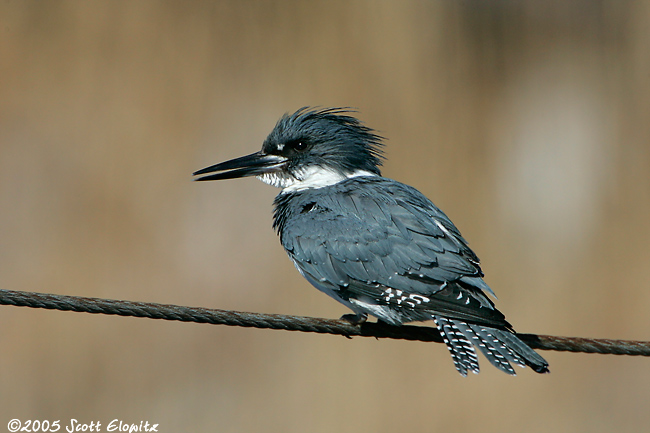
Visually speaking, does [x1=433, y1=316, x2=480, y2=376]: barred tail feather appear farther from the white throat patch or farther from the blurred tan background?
the blurred tan background

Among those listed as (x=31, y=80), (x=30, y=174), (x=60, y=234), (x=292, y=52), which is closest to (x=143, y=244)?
(x=60, y=234)

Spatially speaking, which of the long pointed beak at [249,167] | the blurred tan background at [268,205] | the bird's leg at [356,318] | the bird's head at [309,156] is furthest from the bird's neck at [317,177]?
the blurred tan background at [268,205]

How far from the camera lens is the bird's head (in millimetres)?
3361

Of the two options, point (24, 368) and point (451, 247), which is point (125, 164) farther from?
point (451, 247)

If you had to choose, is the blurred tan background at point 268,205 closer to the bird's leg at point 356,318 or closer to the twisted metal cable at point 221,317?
the bird's leg at point 356,318

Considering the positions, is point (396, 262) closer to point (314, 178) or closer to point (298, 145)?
point (314, 178)

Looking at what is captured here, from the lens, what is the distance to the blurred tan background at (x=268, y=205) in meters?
4.88

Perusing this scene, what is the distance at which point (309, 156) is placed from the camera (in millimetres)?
3363

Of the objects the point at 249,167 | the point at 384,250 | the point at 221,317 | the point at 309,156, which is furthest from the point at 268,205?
the point at 221,317

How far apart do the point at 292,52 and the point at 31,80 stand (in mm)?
1953

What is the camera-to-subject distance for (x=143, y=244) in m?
4.98

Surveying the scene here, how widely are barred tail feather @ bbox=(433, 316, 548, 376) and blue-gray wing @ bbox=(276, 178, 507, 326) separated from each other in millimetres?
68

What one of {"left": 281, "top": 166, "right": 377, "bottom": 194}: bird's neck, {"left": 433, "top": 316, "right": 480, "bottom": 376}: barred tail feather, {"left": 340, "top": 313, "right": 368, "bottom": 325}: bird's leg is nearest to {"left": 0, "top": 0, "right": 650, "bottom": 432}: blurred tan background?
{"left": 281, "top": 166, "right": 377, "bottom": 194}: bird's neck

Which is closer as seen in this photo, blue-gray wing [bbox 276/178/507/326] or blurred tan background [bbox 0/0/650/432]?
blue-gray wing [bbox 276/178/507/326]
